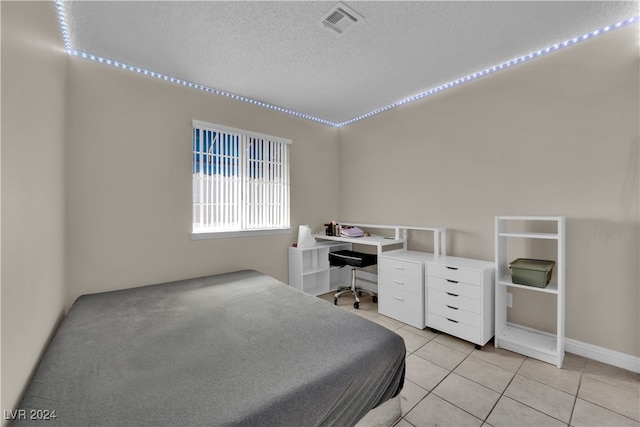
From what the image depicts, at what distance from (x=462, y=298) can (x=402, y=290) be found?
2.04ft

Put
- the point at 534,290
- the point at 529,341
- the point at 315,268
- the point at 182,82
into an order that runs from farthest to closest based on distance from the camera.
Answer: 1. the point at 315,268
2. the point at 182,82
3. the point at 534,290
4. the point at 529,341

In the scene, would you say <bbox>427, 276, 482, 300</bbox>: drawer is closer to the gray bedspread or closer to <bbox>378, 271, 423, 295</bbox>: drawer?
<bbox>378, 271, 423, 295</bbox>: drawer

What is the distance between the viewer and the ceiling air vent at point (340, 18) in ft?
6.21

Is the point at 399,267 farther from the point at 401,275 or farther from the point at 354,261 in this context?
the point at 354,261

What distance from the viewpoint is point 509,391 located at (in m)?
1.85

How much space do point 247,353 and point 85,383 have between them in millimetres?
684

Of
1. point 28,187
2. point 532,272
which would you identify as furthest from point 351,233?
point 28,187

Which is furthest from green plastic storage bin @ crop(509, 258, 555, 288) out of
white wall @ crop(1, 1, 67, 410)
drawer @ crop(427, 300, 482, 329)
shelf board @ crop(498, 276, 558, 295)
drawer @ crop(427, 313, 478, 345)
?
white wall @ crop(1, 1, 67, 410)

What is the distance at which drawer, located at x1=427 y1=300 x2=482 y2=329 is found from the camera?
7.96 feet

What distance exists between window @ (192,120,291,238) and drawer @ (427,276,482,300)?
6.62 feet

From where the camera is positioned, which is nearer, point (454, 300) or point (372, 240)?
point (454, 300)

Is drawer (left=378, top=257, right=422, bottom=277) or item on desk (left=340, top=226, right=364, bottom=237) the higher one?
item on desk (left=340, top=226, right=364, bottom=237)

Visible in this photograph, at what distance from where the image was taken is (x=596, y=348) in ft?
7.27

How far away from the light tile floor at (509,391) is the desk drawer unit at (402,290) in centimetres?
46
